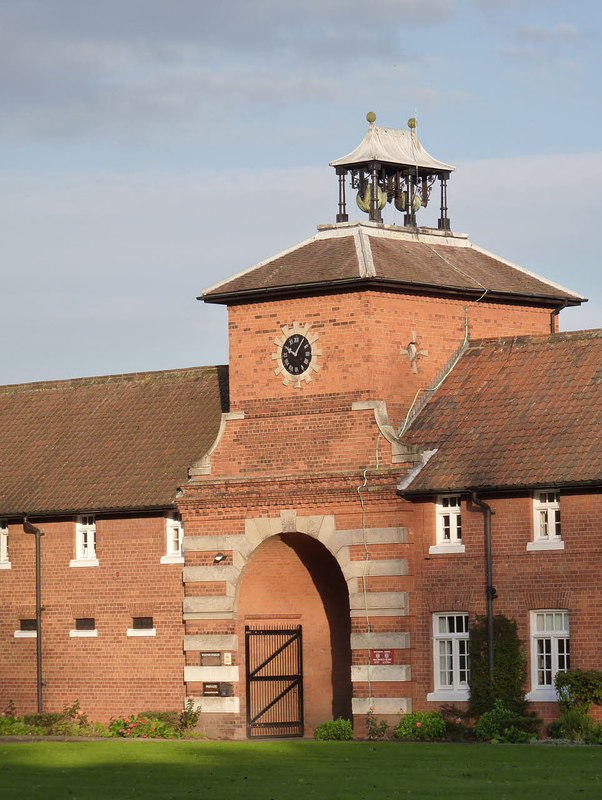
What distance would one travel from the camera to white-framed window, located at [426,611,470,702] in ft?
123

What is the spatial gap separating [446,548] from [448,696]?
3.04 m

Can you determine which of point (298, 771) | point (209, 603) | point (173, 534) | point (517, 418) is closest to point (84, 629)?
point (173, 534)

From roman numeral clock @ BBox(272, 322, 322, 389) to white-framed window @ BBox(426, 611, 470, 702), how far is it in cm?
638

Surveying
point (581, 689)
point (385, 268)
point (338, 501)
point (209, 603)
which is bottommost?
point (581, 689)

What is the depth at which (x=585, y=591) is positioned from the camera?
1406 inches

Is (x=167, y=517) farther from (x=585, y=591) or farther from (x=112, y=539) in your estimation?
(x=585, y=591)

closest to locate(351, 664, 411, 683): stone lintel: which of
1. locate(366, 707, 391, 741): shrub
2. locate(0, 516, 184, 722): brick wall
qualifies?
locate(366, 707, 391, 741): shrub

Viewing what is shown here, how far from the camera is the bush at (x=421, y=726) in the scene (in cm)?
3688

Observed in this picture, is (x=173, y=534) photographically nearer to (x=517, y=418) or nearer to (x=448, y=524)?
(x=448, y=524)

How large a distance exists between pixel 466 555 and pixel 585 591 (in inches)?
112

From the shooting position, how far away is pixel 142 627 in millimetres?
42344

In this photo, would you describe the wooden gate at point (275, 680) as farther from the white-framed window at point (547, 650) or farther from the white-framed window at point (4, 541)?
the white-framed window at point (4, 541)

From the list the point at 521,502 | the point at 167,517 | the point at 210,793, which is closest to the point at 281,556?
the point at 167,517

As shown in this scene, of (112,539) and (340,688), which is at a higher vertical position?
(112,539)
